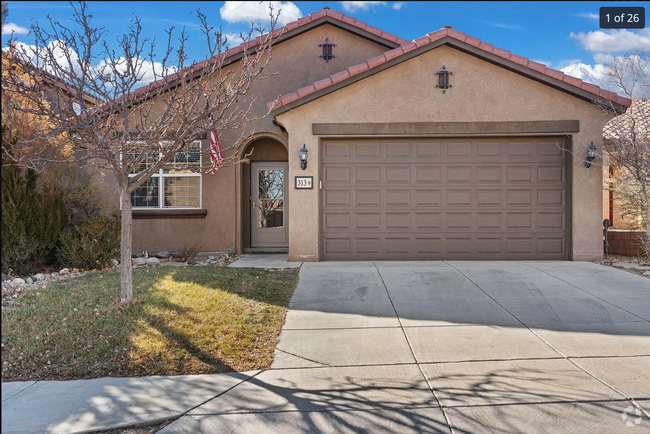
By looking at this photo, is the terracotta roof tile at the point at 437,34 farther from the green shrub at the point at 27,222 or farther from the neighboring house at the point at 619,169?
the green shrub at the point at 27,222

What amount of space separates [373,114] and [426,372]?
22.9 feet

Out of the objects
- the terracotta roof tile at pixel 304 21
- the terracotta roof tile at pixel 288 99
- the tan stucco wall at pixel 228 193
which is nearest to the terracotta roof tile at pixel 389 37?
the tan stucco wall at pixel 228 193

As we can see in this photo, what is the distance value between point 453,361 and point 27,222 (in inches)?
323

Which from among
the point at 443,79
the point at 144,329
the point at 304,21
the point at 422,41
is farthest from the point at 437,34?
the point at 144,329

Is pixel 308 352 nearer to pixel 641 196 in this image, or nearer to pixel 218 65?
pixel 218 65

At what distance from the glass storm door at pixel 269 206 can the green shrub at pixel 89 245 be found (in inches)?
154

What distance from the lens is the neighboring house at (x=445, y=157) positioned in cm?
1059

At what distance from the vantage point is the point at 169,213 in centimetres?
1231

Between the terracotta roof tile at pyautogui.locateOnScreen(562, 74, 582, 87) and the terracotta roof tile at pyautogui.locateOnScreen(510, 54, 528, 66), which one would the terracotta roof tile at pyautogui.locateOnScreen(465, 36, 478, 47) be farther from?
the terracotta roof tile at pyautogui.locateOnScreen(562, 74, 582, 87)

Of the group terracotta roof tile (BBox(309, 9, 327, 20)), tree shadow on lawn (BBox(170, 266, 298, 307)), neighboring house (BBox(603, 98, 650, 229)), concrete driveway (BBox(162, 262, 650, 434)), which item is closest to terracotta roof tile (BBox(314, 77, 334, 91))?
terracotta roof tile (BBox(309, 9, 327, 20))

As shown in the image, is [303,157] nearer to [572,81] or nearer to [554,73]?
[554,73]

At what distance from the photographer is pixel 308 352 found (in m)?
5.43

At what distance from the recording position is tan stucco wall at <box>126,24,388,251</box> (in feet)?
40.6

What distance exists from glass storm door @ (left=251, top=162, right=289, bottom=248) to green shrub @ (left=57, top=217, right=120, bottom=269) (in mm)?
3918
